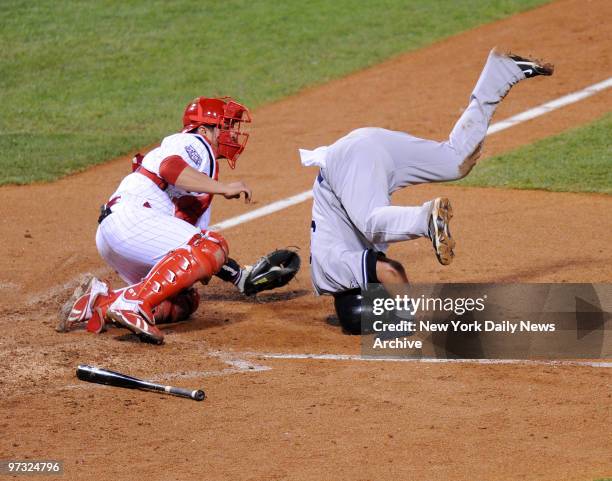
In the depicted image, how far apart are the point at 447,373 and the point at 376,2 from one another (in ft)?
38.3

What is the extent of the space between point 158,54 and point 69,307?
30.2 feet

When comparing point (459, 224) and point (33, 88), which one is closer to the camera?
point (459, 224)

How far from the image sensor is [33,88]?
14.5 metres

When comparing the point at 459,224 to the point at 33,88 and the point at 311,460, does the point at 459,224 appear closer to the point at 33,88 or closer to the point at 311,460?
the point at 311,460

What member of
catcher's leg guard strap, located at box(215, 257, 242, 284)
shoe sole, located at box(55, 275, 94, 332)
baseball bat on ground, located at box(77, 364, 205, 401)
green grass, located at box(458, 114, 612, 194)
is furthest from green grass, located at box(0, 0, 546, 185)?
baseball bat on ground, located at box(77, 364, 205, 401)

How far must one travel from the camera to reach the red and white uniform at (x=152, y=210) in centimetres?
698

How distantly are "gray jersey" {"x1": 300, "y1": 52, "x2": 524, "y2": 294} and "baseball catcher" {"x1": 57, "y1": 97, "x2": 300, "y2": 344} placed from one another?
521 millimetres

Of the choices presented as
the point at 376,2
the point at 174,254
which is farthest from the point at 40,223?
the point at 376,2

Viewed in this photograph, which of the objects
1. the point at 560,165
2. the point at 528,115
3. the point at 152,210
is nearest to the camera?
the point at 152,210

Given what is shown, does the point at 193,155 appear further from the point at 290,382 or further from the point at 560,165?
the point at 560,165

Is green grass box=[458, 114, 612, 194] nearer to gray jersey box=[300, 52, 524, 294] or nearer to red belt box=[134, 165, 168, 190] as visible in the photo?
gray jersey box=[300, 52, 524, 294]

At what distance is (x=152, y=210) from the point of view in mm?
7098

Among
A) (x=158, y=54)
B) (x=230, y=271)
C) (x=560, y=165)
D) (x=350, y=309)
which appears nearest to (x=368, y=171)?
(x=350, y=309)

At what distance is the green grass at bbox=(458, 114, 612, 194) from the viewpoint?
10312 millimetres
